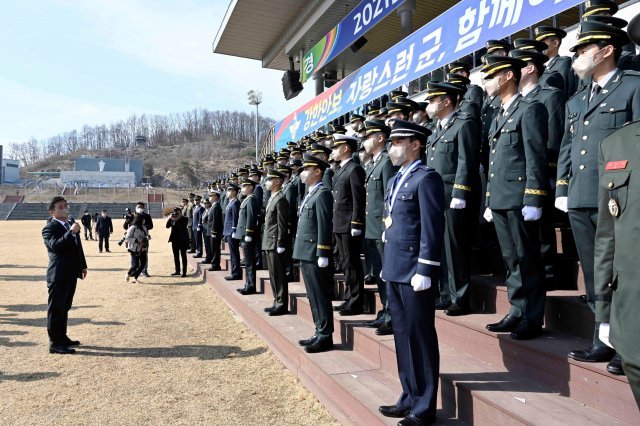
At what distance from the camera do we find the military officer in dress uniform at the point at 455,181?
12.7ft

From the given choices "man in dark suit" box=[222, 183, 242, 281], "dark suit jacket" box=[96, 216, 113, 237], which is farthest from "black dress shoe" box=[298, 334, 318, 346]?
"dark suit jacket" box=[96, 216, 113, 237]

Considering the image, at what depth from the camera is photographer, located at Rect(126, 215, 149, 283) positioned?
36.2 feet

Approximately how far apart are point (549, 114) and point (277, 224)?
345 centimetres

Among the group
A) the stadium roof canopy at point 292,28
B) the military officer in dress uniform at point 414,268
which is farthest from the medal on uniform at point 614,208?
the stadium roof canopy at point 292,28

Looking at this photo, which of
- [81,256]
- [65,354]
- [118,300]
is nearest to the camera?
[65,354]

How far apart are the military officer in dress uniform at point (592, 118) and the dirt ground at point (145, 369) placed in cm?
225

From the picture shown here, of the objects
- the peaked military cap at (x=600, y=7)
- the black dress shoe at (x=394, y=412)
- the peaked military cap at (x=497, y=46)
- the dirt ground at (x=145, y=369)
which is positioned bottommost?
the dirt ground at (x=145, y=369)

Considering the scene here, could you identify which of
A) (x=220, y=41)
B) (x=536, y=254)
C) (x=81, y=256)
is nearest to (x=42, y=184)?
(x=220, y=41)

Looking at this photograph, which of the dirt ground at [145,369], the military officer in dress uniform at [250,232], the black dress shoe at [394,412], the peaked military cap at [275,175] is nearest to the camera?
the black dress shoe at [394,412]

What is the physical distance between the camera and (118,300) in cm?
916

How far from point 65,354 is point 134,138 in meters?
151

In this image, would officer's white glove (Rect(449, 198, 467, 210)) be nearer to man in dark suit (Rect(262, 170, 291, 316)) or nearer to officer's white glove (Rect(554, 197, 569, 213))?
officer's white glove (Rect(554, 197, 569, 213))

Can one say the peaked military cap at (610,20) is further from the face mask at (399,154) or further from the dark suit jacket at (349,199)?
the dark suit jacket at (349,199)

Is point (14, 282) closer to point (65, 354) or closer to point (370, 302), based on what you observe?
point (65, 354)
